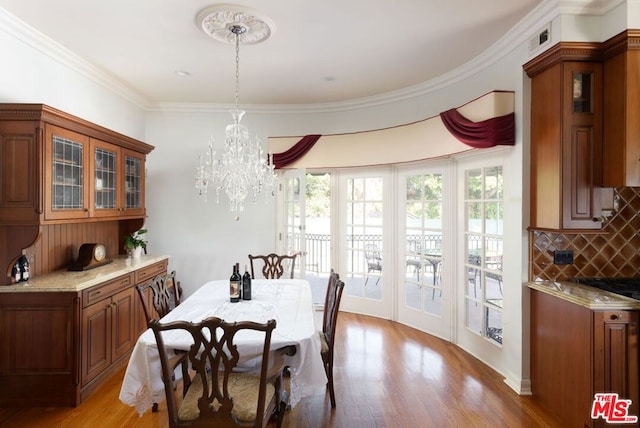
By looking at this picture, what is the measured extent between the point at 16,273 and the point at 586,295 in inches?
168

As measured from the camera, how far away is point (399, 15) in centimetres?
262

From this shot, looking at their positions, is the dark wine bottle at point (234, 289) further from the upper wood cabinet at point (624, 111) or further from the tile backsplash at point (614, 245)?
the upper wood cabinet at point (624, 111)

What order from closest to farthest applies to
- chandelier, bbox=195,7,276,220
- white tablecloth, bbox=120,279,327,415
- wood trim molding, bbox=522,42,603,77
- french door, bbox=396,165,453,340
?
white tablecloth, bbox=120,279,327,415 → wood trim molding, bbox=522,42,603,77 → chandelier, bbox=195,7,276,220 → french door, bbox=396,165,453,340

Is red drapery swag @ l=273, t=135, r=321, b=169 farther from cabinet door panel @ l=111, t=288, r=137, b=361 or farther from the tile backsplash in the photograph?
the tile backsplash

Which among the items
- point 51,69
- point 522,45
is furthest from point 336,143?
point 51,69

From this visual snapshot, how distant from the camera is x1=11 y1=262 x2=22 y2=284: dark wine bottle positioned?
2664 millimetres

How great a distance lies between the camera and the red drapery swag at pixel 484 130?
9.61ft

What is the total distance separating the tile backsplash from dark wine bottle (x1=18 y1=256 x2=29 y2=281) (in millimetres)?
4268

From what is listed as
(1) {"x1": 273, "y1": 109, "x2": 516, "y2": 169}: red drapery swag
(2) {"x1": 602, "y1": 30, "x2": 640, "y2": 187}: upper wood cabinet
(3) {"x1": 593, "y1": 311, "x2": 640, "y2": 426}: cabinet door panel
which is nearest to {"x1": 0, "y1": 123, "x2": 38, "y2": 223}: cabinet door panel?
(1) {"x1": 273, "y1": 109, "x2": 516, "y2": 169}: red drapery swag

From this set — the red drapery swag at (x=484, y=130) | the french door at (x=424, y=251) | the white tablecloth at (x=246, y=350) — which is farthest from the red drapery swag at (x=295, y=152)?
the white tablecloth at (x=246, y=350)

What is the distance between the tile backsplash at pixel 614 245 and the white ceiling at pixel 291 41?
5.80 ft

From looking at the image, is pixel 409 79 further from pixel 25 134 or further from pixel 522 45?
pixel 25 134

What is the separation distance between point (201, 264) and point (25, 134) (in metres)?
2.65

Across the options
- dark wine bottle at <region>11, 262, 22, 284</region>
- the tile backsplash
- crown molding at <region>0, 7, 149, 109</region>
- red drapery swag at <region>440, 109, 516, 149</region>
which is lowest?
dark wine bottle at <region>11, 262, 22, 284</region>
